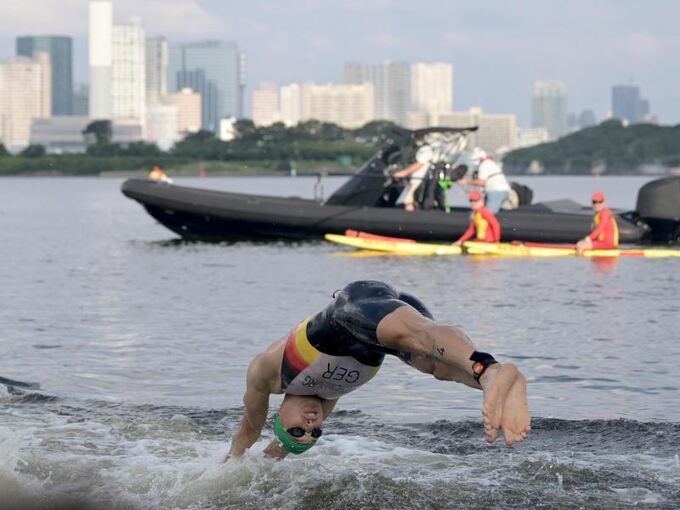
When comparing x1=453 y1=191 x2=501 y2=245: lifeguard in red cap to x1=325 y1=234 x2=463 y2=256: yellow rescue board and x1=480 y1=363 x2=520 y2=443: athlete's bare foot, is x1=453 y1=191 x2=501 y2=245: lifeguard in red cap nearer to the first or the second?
x1=325 y1=234 x2=463 y2=256: yellow rescue board

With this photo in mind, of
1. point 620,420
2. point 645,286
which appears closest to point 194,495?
point 620,420

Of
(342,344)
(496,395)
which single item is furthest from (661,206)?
(496,395)

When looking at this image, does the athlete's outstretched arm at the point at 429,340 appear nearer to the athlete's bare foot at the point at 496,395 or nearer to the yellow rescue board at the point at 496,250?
the athlete's bare foot at the point at 496,395

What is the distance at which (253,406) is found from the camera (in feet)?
24.0

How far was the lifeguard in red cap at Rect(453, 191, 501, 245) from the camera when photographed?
989 inches

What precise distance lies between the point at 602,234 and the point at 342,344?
1936 cm

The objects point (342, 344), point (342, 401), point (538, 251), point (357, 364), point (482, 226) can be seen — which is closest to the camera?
point (342, 344)

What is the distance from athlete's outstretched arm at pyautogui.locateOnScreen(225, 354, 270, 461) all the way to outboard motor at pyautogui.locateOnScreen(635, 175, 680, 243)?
Answer: 69.7ft

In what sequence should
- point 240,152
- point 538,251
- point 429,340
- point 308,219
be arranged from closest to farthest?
1. point 429,340
2. point 538,251
3. point 308,219
4. point 240,152

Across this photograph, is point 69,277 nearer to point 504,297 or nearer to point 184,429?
point 504,297

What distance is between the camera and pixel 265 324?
642 inches

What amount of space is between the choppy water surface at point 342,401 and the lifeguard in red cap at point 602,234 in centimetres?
108

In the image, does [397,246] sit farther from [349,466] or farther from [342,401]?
[349,466]

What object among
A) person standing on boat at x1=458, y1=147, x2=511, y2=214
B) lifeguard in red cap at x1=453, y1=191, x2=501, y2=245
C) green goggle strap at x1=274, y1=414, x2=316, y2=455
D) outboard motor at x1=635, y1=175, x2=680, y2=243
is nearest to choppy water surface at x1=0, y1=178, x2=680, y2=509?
green goggle strap at x1=274, y1=414, x2=316, y2=455
